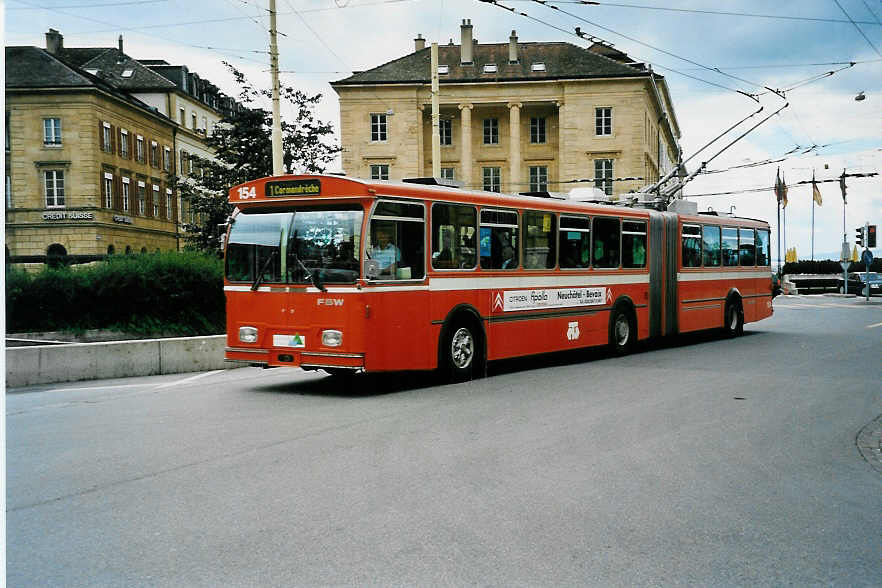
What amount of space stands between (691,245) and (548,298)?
6516 mm

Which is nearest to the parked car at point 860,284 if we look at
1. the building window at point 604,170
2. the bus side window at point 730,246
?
the building window at point 604,170

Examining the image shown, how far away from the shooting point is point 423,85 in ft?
215

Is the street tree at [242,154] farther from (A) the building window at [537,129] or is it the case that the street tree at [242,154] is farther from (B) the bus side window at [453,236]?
(A) the building window at [537,129]

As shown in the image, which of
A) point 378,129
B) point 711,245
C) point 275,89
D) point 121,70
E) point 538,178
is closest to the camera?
point 275,89

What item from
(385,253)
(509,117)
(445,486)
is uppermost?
(509,117)

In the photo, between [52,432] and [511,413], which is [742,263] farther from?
[52,432]

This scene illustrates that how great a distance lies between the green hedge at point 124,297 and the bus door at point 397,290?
690cm

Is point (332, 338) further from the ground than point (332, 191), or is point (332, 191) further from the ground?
point (332, 191)

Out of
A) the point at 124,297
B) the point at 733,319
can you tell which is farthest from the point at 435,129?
the point at 124,297

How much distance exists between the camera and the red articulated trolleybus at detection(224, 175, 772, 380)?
472 inches

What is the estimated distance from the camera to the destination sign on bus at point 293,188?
12.2 m

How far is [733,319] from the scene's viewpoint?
22906mm

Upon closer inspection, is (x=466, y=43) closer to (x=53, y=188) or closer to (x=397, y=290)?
(x=53, y=188)

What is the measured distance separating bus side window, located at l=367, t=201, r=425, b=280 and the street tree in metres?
13.9
